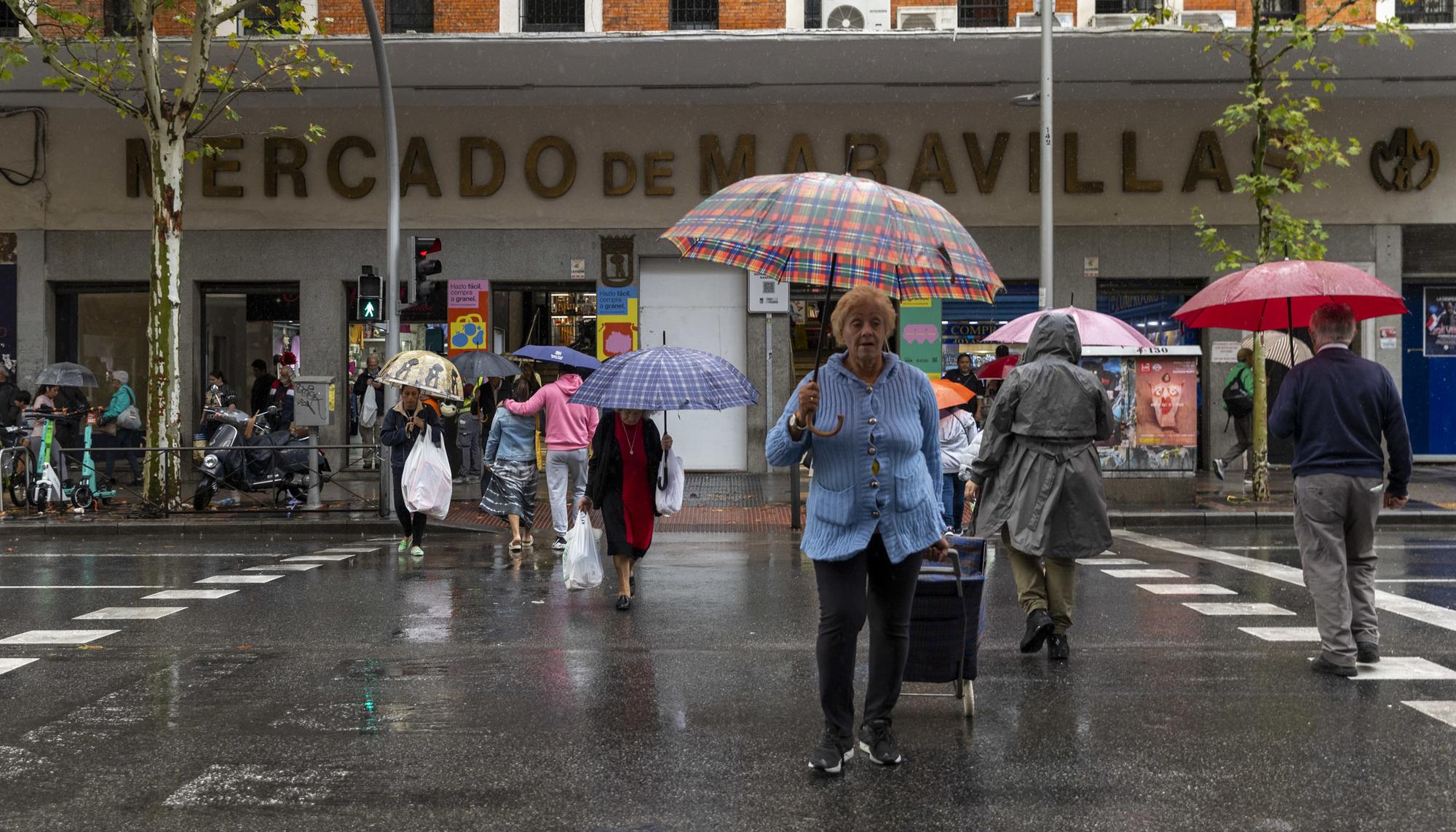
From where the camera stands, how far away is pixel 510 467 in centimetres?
1289

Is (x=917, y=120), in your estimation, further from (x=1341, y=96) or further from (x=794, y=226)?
(x=794, y=226)

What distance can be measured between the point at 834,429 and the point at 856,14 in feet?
52.7

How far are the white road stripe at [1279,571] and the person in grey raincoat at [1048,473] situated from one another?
1.69 meters

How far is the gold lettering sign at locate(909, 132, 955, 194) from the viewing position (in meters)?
21.6

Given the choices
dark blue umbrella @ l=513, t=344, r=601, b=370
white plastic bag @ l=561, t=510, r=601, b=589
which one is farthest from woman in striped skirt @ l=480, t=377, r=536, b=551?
white plastic bag @ l=561, t=510, r=601, b=589

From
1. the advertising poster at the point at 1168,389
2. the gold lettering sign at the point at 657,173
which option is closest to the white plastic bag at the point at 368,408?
the gold lettering sign at the point at 657,173

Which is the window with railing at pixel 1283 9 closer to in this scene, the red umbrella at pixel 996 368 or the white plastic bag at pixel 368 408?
the red umbrella at pixel 996 368

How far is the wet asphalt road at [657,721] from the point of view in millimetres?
4660

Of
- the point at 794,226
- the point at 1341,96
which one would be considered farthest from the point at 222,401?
the point at 1341,96

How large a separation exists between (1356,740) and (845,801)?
2.26 meters

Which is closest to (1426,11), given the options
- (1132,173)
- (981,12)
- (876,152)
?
(1132,173)

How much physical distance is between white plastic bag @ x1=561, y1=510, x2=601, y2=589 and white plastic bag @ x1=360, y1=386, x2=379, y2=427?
11614 millimetres

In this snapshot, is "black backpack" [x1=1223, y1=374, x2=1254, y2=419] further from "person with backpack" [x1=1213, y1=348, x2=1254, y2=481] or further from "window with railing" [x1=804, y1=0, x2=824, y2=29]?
"window with railing" [x1=804, y1=0, x2=824, y2=29]

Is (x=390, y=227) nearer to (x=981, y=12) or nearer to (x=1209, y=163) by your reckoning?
(x=981, y=12)
